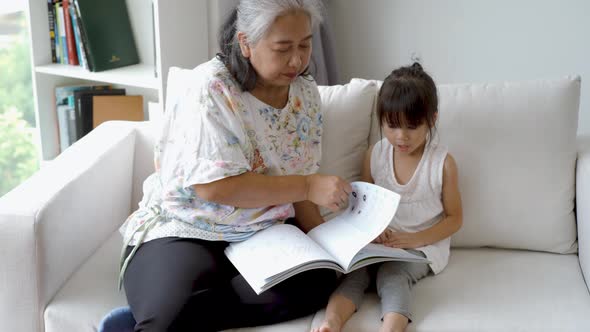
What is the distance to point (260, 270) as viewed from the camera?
1663 millimetres

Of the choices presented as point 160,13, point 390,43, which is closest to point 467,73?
point 390,43

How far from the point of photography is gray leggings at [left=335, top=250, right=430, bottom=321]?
1.67 m

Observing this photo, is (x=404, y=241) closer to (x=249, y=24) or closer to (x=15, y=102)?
(x=249, y=24)

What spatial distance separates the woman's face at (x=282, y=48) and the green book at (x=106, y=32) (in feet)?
4.34

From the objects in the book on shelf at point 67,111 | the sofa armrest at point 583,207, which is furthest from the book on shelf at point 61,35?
the sofa armrest at point 583,207

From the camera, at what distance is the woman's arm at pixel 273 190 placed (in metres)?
1.71

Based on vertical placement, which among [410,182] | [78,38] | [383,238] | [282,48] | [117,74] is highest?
[282,48]

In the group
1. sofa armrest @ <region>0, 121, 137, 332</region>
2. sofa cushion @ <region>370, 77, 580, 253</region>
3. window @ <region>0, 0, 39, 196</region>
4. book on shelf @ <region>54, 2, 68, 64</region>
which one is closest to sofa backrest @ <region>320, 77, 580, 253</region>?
sofa cushion @ <region>370, 77, 580, 253</region>

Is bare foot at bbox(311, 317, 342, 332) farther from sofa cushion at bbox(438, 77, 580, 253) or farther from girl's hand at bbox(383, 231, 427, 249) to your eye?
sofa cushion at bbox(438, 77, 580, 253)

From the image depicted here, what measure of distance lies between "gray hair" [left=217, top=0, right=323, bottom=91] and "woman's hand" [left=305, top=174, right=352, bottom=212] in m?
0.29

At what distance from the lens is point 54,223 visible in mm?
1751

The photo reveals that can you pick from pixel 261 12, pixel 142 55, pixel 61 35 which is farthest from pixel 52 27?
pixel 261 12

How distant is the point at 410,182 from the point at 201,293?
632mm

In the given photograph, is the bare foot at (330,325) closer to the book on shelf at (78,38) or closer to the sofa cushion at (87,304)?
the sofa cushion at (87,304)
